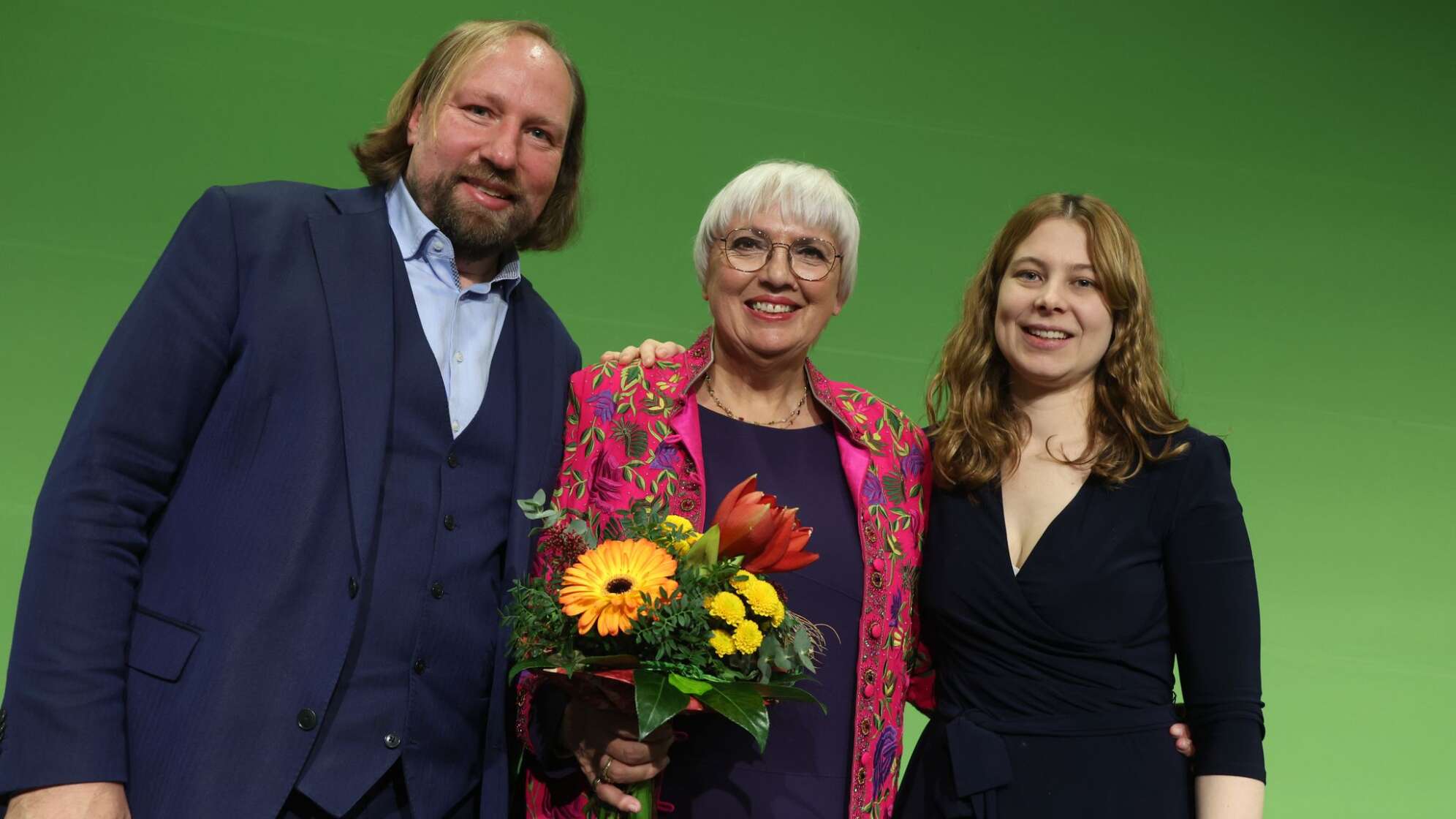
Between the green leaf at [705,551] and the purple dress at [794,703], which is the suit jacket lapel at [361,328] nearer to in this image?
the green leaf at [705,551]

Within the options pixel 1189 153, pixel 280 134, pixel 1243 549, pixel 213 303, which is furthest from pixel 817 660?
pixel 1189 153

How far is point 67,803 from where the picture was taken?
4.87ft

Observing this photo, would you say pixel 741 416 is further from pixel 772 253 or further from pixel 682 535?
pixel 682 535

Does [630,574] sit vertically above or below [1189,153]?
below

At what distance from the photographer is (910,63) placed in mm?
3412

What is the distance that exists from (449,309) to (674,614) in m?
0.62

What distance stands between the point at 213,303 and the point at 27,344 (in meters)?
1.51

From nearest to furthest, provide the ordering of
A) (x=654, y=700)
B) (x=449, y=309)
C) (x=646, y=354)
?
1. (x=654, y=700)
2. (x=449, y=309)
3. (x=646, y=354)

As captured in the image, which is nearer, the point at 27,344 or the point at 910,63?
the point at 27,344

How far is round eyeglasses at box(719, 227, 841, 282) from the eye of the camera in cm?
208

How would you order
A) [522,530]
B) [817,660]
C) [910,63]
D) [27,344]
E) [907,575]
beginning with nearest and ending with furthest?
[522,530] → [817,660] → [907,575] → [27,344] → [910,63]

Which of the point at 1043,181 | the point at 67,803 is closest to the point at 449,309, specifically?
the point at 67,803

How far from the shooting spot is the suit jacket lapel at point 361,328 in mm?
1643

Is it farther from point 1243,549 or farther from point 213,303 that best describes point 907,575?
point 213,303
